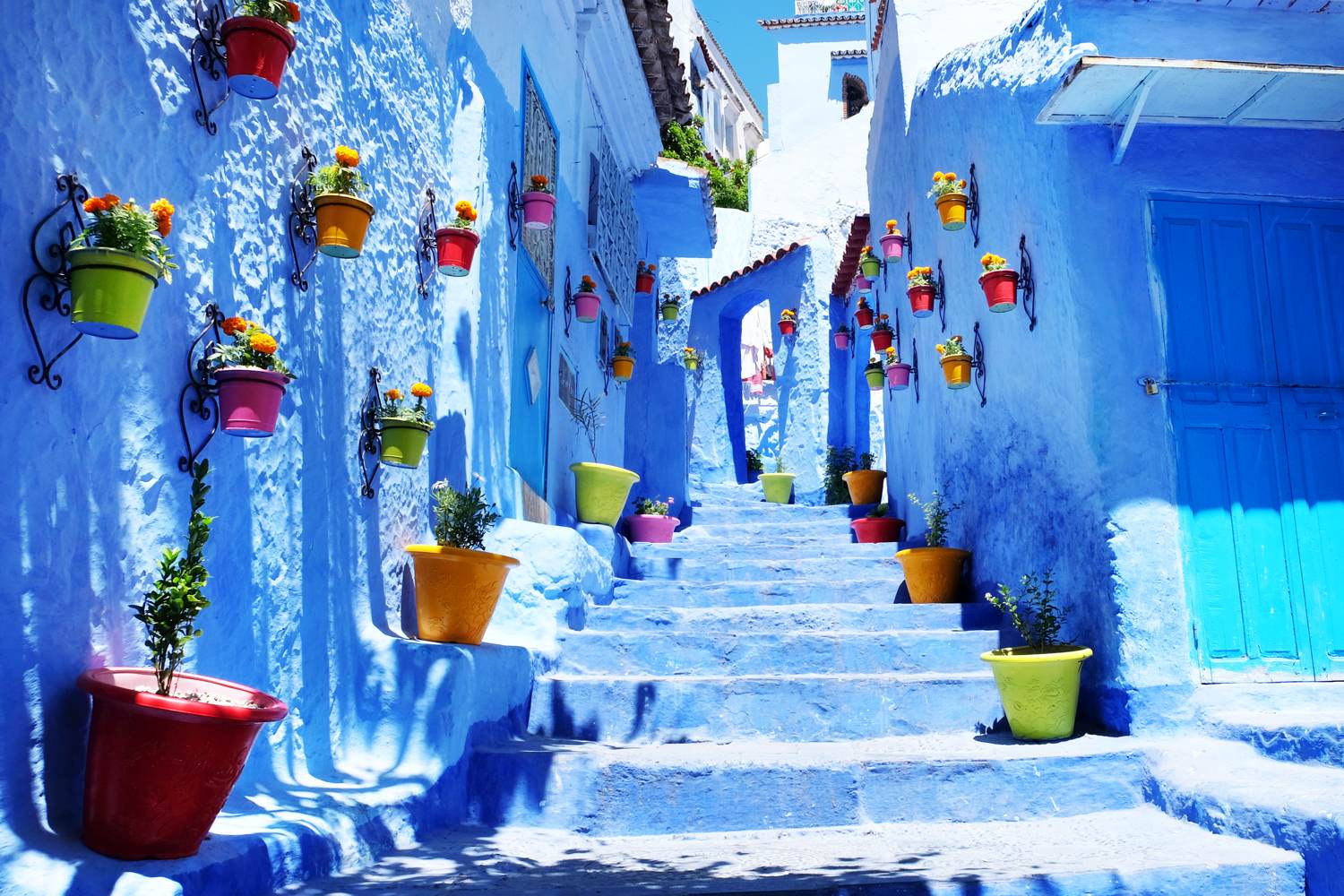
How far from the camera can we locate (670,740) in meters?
5.44

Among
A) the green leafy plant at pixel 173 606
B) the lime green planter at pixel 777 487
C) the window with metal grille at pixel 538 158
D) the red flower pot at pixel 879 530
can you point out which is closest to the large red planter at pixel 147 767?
the green leafy plant at pixel 173 606

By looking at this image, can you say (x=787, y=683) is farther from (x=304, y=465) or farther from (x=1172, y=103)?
(x=1172, y=103)

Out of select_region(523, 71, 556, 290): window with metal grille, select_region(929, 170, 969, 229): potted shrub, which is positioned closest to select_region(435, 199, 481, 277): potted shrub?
select_region(523, 71, 556, 290): window with metal grille

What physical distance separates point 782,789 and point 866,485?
280 inches

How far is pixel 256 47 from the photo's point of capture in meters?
3.60

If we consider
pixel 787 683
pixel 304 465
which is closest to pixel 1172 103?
pixel 787 683

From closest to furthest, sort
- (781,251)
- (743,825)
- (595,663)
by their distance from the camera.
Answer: (743,825), (595,663), (781,251)

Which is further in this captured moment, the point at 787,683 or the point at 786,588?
the point at 786,588

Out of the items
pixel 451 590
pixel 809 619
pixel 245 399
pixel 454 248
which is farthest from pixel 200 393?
pixel 809 619

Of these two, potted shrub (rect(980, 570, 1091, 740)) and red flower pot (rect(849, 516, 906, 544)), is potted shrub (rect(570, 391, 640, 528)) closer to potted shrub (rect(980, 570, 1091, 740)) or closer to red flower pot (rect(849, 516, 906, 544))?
red flower pot (rect(849, 516, 906, 544))

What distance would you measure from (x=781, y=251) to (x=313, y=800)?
1346 cm

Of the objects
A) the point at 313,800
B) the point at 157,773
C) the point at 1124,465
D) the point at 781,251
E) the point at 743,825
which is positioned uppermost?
the point at 781,251

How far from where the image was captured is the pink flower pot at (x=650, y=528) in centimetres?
1030

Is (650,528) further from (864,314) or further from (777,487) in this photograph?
(777,487)
